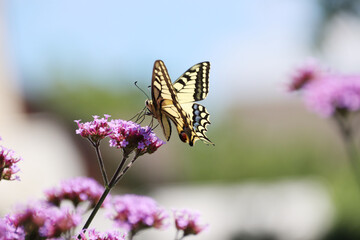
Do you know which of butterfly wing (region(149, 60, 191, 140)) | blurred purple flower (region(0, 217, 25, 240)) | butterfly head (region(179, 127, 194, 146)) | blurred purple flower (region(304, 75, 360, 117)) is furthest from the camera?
blurred purple flower (region(304, 75, 360, 117))

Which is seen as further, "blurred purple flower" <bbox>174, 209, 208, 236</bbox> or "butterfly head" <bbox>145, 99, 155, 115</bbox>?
"butterfly head" <bbox>145, 99, 155, 115</bbox>

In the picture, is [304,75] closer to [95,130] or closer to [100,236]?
[95,130]

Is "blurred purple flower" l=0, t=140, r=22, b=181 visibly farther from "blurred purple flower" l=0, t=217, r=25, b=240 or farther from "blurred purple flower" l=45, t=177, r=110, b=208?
"blurred purple flower" l=45, t=177, r=110, b=208

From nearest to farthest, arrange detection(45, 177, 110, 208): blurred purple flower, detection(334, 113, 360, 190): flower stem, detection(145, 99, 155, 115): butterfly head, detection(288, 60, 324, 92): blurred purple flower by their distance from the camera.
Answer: detection(45, 177, 110, 208): blurred purple flower → detection(145, 99, 155, 115): butterfly head → detection(334, 113, 360, 190): flower stem → detection(288, 60, 324, 92): blurred purple flower

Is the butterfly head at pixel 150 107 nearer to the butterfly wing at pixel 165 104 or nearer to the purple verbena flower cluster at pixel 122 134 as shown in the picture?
the butterfly wing at pixel 165 104

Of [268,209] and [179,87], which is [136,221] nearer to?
[179,87]

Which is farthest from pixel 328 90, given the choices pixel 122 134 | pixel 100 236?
pixel 100 236

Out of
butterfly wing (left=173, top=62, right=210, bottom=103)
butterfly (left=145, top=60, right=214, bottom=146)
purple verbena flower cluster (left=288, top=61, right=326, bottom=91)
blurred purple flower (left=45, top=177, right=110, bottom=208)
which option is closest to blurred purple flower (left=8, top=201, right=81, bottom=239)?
blurred purple flower (left=45, top=177, right=110, bottom=208)

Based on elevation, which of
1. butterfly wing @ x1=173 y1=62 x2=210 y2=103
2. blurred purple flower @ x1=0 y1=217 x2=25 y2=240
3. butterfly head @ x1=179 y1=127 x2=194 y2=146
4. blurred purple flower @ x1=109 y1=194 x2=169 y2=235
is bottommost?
blurred purple flower @ x1=109 y1=194 x2=169 y2=235
